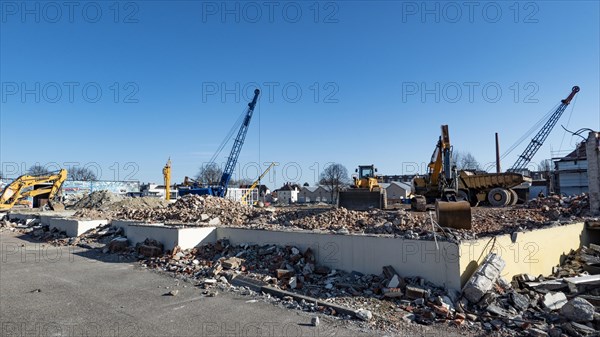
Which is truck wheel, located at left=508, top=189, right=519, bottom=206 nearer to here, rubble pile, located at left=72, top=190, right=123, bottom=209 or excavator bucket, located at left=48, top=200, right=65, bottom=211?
rubble pile, located at left=72, top=190, right=123, bottom=209

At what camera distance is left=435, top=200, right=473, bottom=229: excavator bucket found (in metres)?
9.62

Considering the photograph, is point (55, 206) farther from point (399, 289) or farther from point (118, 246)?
point (399, 289)

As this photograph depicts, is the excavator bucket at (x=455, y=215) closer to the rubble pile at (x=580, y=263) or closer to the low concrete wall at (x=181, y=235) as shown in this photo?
the rubble pile at (x=580, y=263)

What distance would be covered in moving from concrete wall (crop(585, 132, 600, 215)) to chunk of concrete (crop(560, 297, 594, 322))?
10150mm

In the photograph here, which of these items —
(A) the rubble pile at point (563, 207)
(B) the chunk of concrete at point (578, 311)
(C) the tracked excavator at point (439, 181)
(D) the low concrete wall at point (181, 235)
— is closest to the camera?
(B) the chunk of concrete at point (578, 311)

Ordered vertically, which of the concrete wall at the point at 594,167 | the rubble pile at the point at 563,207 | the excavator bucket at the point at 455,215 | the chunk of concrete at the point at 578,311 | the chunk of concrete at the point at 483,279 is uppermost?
the concrete wall at the point at 594,167

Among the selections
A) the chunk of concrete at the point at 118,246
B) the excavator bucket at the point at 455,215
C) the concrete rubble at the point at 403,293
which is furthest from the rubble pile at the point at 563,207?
the chunk of concrete at the point at 118,246

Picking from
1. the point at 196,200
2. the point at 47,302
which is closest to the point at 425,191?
the point at 196,200

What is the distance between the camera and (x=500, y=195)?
23.4 metres

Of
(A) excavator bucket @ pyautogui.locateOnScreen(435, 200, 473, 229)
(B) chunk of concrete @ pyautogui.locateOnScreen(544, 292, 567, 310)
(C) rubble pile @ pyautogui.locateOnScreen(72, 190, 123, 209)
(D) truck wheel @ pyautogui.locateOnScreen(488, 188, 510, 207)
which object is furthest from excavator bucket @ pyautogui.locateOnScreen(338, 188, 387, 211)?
(C) rubble pile @ pyautogui.locateOnScreen(72, 190, 123, 209)

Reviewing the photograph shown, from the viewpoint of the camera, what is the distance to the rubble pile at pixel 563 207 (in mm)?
15352

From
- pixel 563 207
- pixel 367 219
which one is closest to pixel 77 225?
pixel 367 219

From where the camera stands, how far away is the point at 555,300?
21.7 ft

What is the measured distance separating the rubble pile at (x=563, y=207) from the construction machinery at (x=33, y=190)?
3246 centimetres
